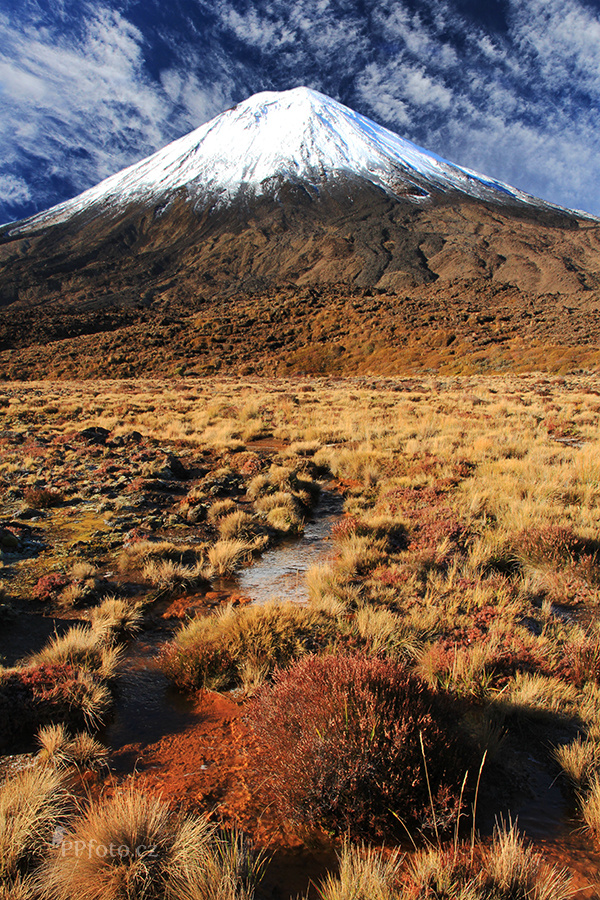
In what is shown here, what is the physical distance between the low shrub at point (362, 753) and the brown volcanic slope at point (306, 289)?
3529cm

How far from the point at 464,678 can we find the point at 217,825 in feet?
6.04

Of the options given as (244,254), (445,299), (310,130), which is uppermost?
(310,130)

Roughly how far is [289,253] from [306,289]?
3673cm

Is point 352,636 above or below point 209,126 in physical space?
below

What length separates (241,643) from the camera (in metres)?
3.57

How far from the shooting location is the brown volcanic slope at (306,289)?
4541 cm

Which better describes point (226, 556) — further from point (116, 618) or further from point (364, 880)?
point (364, 880)

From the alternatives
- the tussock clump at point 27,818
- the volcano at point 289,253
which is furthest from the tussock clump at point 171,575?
the volcano at point 289,253

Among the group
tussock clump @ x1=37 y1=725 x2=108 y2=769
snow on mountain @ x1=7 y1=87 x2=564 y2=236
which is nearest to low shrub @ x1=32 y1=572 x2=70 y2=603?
tussock clump @ x1=37 y1=725 x2=108 y2=769

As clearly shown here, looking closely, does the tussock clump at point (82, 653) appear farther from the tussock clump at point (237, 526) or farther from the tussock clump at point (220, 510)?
the tussock clump at point (220, 510)

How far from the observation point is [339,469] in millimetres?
9648

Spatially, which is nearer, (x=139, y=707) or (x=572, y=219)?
(x=139, y=707)

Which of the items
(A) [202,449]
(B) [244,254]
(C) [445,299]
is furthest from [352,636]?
(B) [244,254]

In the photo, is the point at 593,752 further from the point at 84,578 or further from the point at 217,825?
the point at 84,578
